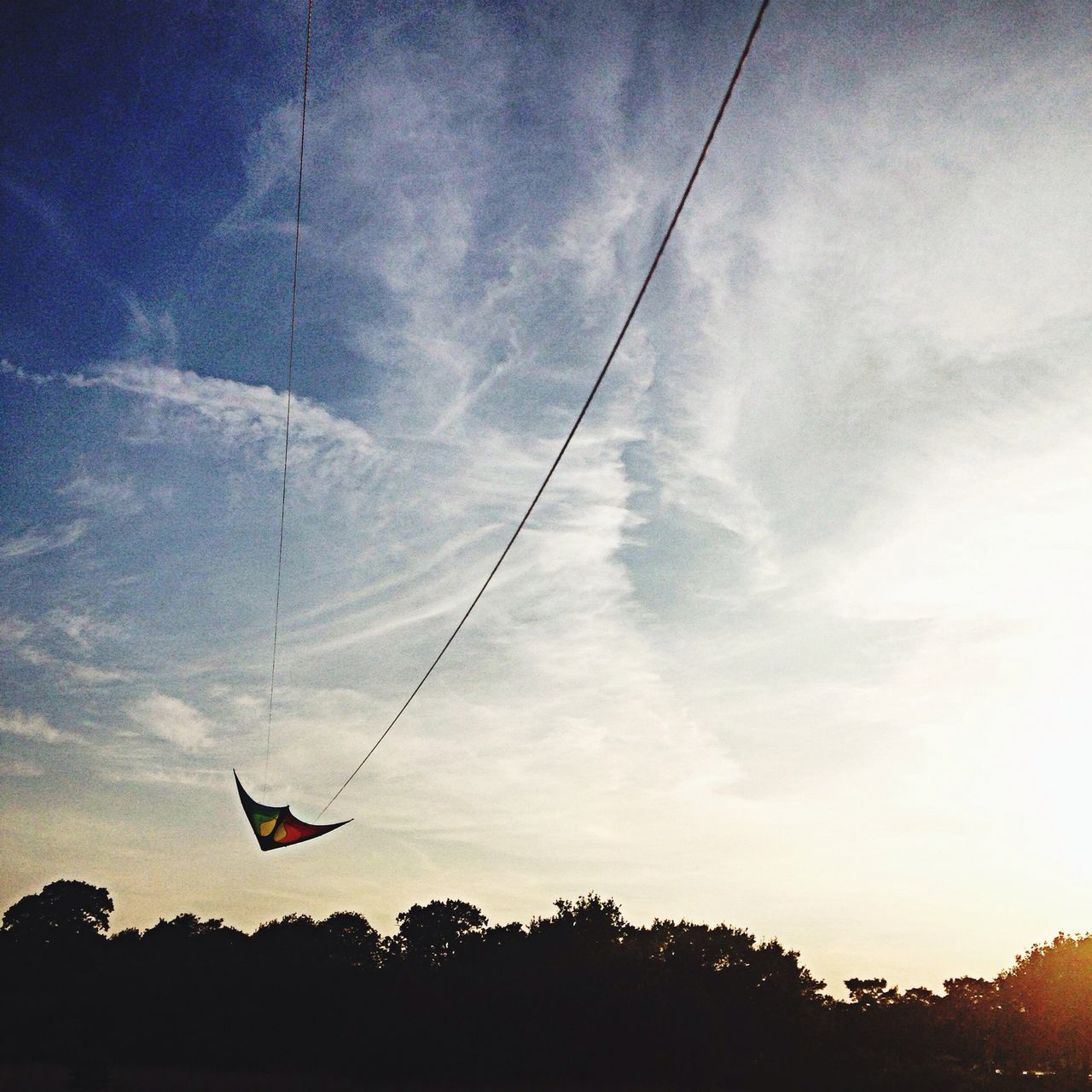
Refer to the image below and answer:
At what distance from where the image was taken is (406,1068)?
1225 inches

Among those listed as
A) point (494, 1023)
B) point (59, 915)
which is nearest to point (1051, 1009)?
point (494, 1023)

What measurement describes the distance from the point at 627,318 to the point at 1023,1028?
60493 mm

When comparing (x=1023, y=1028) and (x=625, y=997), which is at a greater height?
(x=625, y=997)

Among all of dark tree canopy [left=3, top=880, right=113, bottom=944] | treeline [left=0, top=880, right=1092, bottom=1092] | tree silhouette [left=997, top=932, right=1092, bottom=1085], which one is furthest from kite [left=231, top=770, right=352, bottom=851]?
dark tree canopy [left=3, top=880, right=113, bottom=944]

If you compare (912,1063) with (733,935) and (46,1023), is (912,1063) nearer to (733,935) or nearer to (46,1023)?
(733,935)

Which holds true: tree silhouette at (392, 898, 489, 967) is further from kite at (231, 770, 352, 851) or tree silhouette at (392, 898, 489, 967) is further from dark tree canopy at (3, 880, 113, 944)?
kite at (231, 770, 352, 851)

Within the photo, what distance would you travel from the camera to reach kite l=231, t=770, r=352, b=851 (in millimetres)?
18453

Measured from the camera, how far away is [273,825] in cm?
1870

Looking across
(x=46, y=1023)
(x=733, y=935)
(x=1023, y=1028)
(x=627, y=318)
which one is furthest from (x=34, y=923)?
(x=627, y=318)

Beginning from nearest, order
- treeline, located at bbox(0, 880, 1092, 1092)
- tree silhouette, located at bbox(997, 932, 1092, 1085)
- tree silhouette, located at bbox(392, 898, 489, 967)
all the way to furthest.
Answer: treeline, located at bbox(0, 880, 1092, 1092), tree silhouette, located at bbox(997, 932, 1092, 1085), tree silhouette, located at bbox(392, 898, 489, 967)

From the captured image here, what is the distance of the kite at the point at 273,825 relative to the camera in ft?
60.5

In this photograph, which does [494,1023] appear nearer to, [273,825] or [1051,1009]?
[273,825]

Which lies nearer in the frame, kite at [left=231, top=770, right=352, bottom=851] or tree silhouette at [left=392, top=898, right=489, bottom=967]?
kite at [left=231, top=770, right=352, bottom=851]

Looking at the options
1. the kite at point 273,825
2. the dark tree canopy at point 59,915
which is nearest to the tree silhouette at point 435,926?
the dark tree canopy at point 59,915
